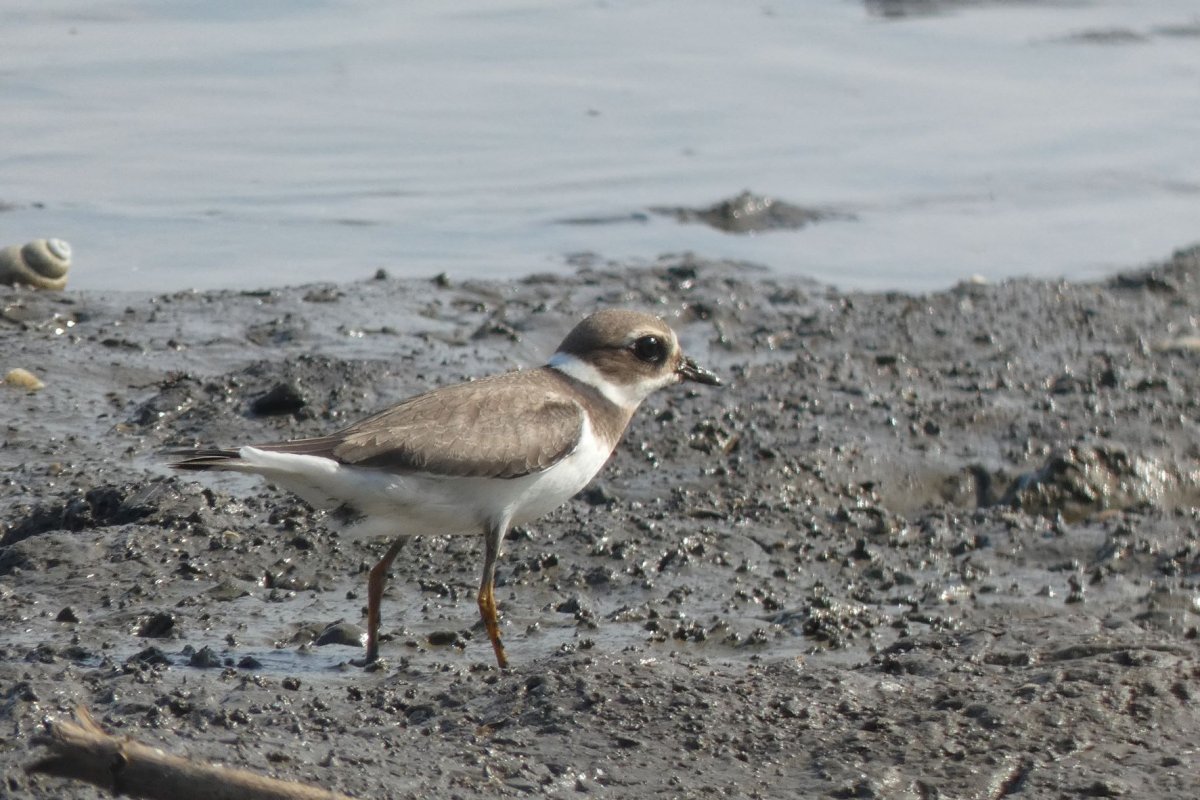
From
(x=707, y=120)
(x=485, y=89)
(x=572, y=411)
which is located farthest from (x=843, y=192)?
(x=572, y=411)

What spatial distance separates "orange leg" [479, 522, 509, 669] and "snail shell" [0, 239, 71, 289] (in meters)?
4.71

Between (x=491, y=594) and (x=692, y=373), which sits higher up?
(x=692, y=373)

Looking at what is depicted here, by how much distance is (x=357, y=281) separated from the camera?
10172mm

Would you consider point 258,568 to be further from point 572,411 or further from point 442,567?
point 572,411

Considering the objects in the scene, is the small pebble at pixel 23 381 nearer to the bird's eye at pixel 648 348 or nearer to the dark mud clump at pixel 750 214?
the bird's eye at pixel 648 348

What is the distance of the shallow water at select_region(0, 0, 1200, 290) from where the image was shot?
11688 millimetres

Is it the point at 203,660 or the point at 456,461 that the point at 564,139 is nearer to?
the point at 456,461

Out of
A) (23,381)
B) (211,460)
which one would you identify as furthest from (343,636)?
(23,381)

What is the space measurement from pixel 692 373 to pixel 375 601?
1758mm

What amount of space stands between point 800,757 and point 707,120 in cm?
1061

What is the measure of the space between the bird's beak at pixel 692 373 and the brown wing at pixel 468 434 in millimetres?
818

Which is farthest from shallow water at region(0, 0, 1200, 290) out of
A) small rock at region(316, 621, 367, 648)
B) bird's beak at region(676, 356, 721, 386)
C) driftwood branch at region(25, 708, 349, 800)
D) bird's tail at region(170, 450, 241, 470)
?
driftwood branch at region(25, 708, 349, 800)

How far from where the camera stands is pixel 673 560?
6539 mm

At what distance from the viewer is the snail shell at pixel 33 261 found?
926 cm
